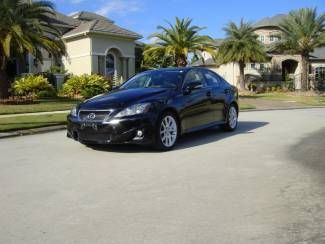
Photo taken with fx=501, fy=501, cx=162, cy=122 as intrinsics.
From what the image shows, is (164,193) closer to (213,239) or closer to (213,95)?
(213,239)

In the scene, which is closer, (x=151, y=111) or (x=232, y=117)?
(x=151, y=111)

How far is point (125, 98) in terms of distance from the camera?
8.91m

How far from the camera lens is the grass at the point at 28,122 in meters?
12.4

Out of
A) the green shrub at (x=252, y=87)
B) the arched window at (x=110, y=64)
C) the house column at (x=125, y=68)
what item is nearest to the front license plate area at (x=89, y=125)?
the arched window at (x=110, y=64)

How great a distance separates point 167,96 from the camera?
9.18 metres

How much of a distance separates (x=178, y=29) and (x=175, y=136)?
24.3 meters

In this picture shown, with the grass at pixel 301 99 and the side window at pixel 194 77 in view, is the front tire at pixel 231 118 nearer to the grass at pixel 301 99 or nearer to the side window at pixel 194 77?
the side window at pixel 194 77

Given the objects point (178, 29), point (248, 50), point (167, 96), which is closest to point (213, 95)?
point (167, 96)

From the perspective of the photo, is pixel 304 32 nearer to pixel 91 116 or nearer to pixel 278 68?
pixel 278 68

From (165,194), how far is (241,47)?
35.5 metres

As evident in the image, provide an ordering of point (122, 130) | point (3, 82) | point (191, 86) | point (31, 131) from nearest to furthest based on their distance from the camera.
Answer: point (122, 130)
point (191, 86)
point (31, 131)
point (3, 82)

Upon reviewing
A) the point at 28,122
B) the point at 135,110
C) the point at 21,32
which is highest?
the point at 21,32

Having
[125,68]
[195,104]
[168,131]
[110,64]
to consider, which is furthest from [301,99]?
[168,131]

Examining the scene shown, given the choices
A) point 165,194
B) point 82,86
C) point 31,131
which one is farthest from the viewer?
point 82,86
